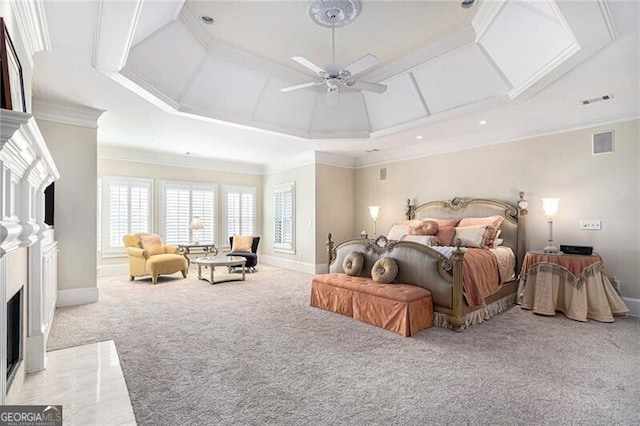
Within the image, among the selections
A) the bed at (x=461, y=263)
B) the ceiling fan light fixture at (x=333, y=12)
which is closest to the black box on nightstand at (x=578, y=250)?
the bed at (x=461, y=263)

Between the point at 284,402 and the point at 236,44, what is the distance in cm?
395

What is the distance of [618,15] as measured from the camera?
2.48 metres

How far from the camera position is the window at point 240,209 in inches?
348

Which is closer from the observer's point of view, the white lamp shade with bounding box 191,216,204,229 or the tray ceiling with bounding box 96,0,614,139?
the tray ceiling with bounding box 96,0,614,139

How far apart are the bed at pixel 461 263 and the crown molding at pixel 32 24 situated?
405cm

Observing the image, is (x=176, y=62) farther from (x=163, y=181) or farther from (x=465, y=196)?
(x=465, y=196)

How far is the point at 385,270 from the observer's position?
4.01 m

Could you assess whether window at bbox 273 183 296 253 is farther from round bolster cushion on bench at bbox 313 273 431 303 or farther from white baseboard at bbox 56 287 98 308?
white baseboard at bbox 56 287 98 308

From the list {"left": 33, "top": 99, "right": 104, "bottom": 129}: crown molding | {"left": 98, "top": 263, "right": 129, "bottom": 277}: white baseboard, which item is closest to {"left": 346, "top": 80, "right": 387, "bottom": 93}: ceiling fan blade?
{"left": 33, "top": 99, "right": 104, "bottom": 129}: crown molding

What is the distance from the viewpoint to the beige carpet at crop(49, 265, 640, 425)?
6.79 ft

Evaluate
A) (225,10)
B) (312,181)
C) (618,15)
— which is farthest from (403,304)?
(312,181)

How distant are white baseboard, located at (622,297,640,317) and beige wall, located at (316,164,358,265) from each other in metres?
5.12

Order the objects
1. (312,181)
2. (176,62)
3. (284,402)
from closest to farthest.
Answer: (284,402), (176,62), (312,181)
